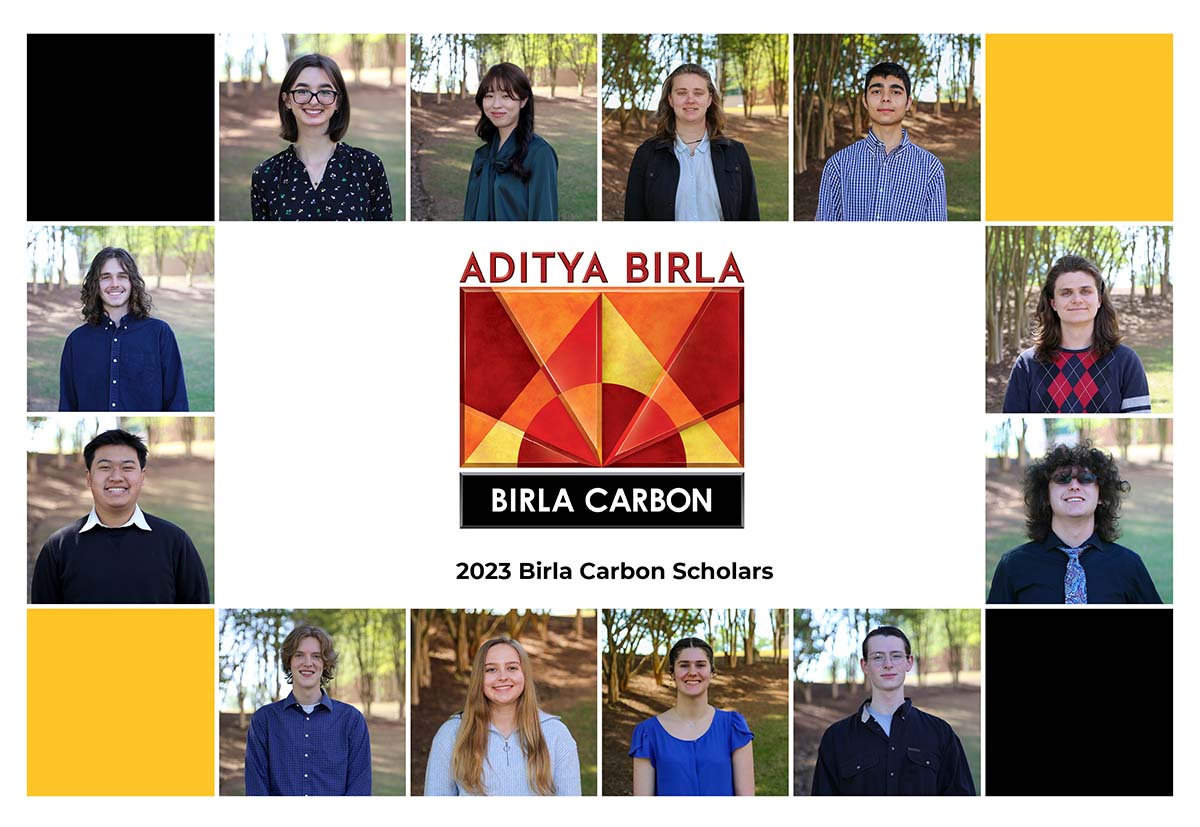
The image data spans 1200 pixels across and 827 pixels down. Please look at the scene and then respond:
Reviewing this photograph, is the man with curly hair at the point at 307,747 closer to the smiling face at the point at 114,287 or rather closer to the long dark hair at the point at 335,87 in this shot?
the smiling face at the point at 114,287

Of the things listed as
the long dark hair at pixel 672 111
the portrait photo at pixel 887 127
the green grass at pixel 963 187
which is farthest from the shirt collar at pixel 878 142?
the long dark hair at pixel 672 111

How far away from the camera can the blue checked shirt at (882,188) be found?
15.1 feet

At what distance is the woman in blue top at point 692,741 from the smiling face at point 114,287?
2.68 m

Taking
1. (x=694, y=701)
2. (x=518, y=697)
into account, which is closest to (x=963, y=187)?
(x=694, y=701)

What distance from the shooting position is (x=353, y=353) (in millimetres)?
4598

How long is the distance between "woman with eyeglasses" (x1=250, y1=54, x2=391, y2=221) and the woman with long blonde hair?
1891 mm

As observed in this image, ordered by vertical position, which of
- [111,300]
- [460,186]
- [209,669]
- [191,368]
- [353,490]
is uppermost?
[460,186]

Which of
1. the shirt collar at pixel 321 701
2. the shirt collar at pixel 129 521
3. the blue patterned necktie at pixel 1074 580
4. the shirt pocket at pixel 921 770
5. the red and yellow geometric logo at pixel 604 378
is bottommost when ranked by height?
the shirt pocket at pixel 921 770

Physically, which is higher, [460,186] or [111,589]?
[460,186]

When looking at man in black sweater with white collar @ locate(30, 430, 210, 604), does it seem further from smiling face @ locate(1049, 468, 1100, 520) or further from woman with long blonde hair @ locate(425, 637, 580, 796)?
smiling face @ locate(1049, 468, 1100, 520)

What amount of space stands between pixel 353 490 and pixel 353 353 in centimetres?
56

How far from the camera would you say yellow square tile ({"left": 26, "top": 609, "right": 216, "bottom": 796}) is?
4605 mm

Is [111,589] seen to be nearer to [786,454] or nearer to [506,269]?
[506,269]

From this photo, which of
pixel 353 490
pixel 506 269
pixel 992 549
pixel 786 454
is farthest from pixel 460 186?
pixel 992 549
